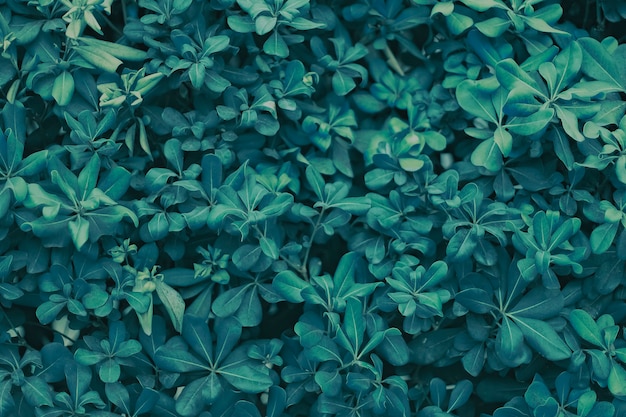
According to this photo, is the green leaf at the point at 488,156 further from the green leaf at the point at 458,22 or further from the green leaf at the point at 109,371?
the green leaf at the point at 109,371

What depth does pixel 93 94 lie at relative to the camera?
1.74 meters

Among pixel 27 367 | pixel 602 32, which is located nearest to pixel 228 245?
pixel 27 367

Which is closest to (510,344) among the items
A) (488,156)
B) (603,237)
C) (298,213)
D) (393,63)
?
(603,237)

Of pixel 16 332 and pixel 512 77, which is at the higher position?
pixel 512 77

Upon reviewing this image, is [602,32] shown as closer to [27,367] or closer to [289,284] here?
[289,284]

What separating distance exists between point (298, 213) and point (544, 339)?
→ 2.00 ft

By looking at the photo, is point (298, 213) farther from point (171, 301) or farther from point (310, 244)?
point (171, 301)

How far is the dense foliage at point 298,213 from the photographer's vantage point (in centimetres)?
168

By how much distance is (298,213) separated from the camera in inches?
69.8

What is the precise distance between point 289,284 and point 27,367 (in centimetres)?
67

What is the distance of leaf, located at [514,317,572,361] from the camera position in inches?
66.1

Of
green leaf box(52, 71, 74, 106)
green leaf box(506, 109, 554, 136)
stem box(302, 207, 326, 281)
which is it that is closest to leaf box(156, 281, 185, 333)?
stem box(302, 207, 326, 281)

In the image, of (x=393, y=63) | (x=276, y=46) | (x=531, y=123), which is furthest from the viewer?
(x=393, y=63)

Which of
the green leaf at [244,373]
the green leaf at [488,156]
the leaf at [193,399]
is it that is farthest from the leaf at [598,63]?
the leaf at [193,399]
